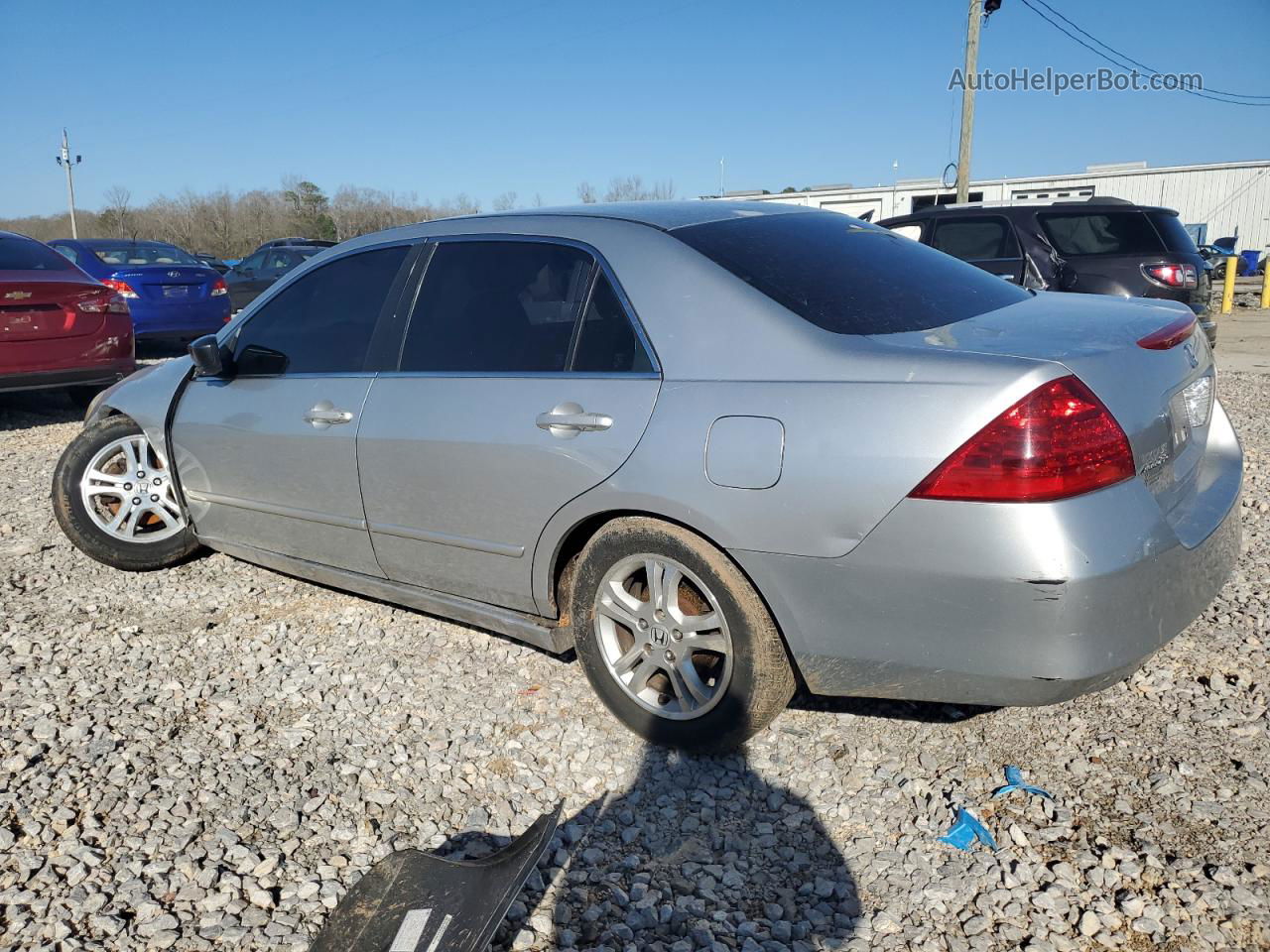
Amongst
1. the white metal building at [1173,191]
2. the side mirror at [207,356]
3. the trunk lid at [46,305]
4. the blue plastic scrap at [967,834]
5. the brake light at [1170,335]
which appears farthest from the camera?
the white metal building at [1173,191]

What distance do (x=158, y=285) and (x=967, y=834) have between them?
1146cm

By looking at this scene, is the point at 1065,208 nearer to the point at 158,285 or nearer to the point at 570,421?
the point at 570,421

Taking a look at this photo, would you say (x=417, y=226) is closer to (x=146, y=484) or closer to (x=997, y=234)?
(x=146, y=484)

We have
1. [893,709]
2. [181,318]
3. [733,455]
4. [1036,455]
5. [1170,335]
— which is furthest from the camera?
[181,318]

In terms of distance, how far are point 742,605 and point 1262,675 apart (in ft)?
6.41

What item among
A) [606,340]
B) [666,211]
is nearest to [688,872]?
[606,340]

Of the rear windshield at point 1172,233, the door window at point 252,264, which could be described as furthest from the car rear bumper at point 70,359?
the door window at point 252,264

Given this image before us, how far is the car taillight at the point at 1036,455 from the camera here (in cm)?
224

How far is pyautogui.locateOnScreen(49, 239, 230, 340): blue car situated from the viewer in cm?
1121

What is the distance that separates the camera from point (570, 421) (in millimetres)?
2898

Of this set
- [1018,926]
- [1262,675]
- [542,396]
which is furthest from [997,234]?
[1018,926]

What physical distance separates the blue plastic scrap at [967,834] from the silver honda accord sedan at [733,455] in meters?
0.38

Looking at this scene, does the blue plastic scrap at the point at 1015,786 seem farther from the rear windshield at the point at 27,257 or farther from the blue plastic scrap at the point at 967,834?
the rear windshield at the point at 27,257

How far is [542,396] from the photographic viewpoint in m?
3.02
